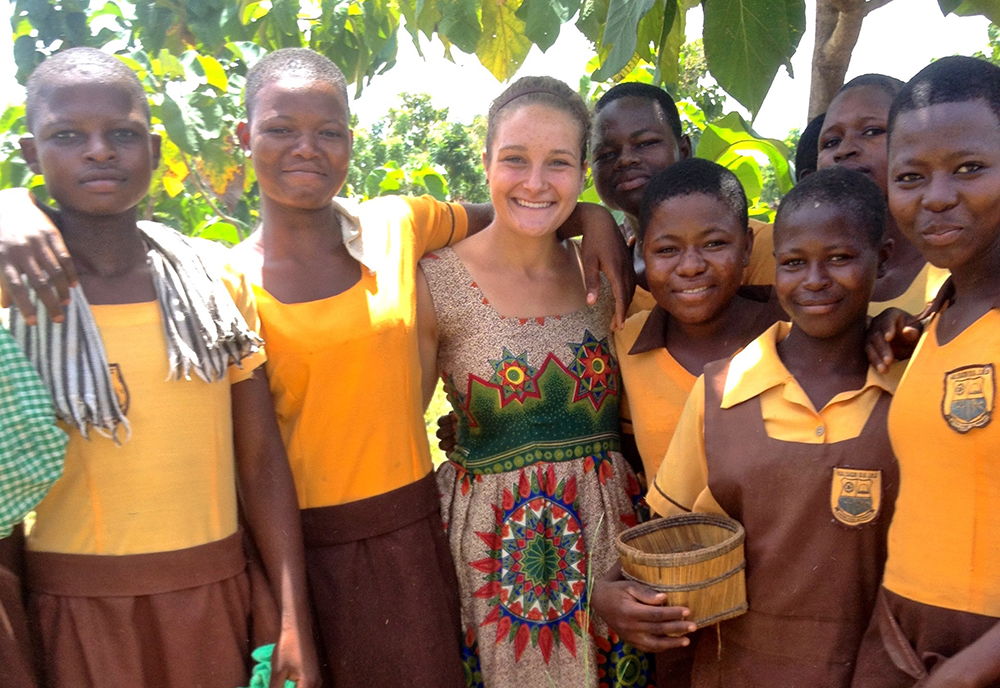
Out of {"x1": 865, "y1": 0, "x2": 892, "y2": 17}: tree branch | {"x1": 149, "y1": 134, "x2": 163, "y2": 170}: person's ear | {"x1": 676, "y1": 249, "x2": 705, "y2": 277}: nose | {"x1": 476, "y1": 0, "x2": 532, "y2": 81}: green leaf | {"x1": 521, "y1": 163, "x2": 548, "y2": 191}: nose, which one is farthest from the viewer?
{"x1": 476, "y1": 0, "x2": 532, "y2": 81}: green leaf

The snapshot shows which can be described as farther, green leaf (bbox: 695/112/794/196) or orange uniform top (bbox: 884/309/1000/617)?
green leaf (bbox: 695/112/794/196)

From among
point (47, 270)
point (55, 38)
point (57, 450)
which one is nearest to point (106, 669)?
point (57, 450)

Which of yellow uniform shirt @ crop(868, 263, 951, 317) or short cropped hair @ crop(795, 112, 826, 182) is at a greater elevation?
short cropped hair @ crop(795, 112, 826, 182)

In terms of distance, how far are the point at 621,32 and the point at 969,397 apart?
41.1 inches

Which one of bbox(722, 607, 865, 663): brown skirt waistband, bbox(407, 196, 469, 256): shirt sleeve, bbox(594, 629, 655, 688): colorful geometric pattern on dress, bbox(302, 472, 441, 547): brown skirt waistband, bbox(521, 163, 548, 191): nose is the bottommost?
bbox(594, 629, 655, 688): colorful geometric pattern on dress

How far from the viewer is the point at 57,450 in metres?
1.78

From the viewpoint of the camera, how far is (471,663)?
2.37m

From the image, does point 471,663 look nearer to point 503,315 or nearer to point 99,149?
point 503,315

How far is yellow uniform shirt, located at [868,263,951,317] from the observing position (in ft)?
6.90

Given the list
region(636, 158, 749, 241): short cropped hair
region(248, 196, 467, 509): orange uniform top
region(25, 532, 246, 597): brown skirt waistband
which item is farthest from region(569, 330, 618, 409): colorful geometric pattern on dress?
region(25, 532, 246, 597): brown skirt waistband

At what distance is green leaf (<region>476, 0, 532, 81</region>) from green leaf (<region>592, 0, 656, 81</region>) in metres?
0.69

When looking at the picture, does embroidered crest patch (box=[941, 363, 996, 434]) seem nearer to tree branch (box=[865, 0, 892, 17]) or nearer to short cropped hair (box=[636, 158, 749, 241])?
short cropped hair (box=[636, 158, 749, 241])

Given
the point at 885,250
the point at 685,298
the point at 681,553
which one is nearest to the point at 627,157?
the point at 685,298

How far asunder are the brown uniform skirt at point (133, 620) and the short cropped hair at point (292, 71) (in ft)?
3.56
